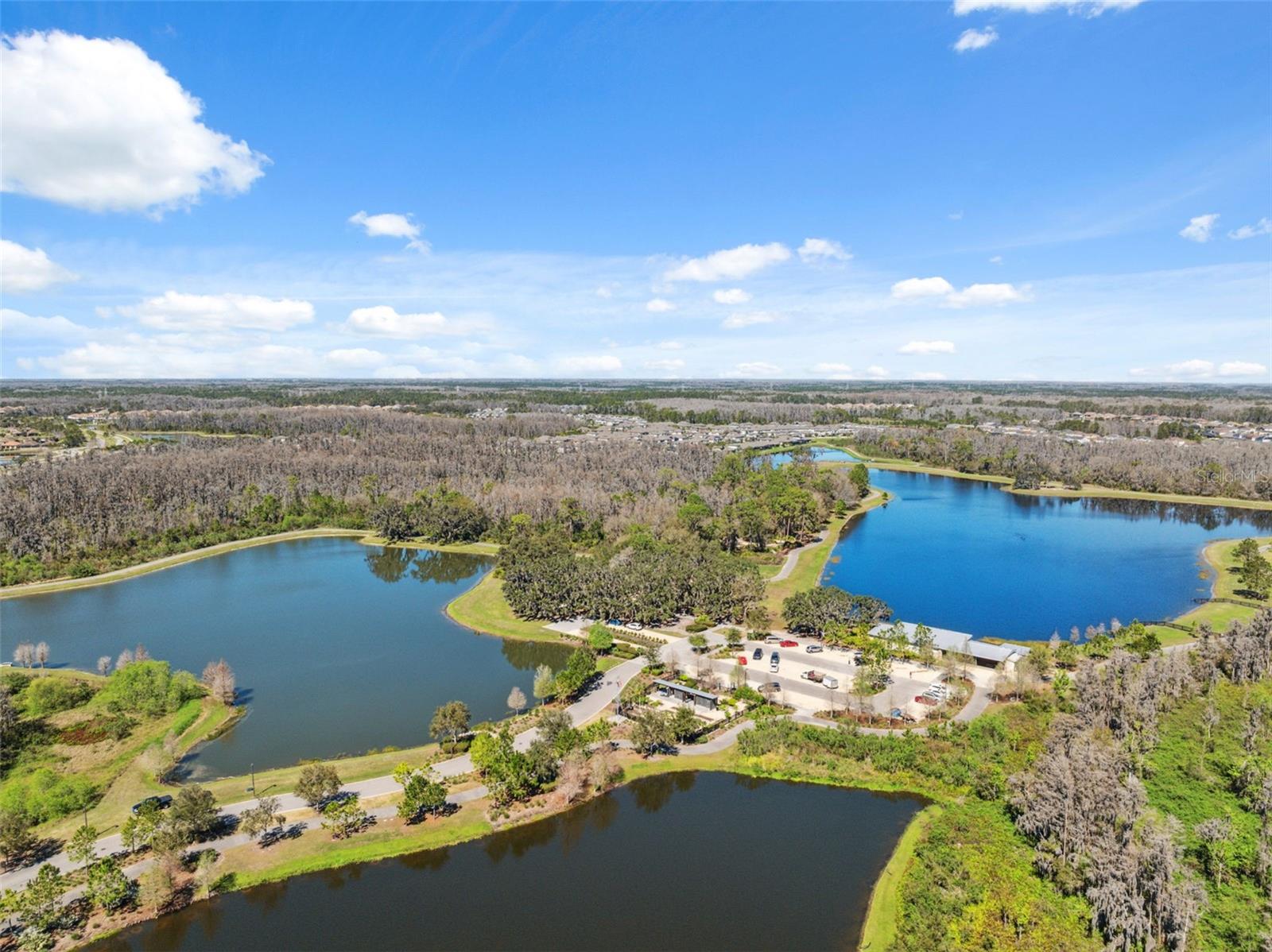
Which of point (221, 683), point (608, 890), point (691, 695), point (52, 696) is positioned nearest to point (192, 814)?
point (221, 683)

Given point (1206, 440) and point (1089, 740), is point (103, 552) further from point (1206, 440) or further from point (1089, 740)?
point (1206, 440)

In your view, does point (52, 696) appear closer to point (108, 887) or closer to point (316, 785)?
point (108, 887)

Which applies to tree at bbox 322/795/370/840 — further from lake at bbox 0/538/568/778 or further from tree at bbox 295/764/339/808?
lake at bbox 0/538/568/778

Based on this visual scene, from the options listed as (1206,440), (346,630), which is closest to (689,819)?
(346,630)

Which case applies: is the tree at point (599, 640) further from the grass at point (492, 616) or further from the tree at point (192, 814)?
the tree at point (192, 814)

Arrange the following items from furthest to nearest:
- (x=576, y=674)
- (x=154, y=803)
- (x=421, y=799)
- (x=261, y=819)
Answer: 1. (x=576, y=674)
2. (x=421, y=799)
3. (x=154, y=803)
4. (x=261, y=819)

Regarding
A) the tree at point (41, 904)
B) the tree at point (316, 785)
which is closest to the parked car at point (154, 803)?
the tree at point (41, 904)
